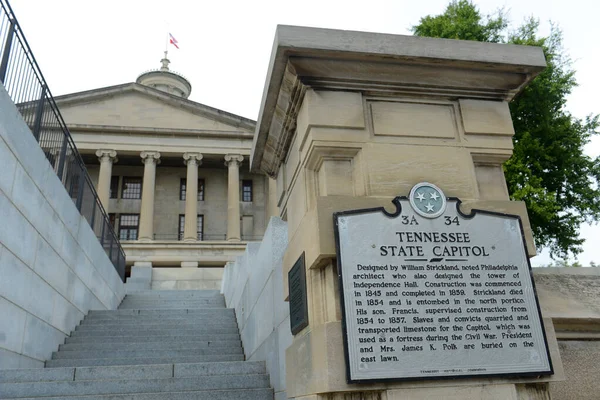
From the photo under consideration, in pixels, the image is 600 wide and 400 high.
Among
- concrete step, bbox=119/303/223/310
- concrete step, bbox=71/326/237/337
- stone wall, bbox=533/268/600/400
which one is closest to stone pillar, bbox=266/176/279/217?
concrete step, bbox=119/303/223/310

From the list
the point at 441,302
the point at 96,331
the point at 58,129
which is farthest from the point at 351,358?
the point at 58,129

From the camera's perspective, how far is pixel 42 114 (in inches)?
373

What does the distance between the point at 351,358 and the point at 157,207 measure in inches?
1667

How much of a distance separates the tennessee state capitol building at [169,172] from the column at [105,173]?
0.26 ft

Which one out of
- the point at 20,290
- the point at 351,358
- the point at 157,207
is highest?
the point at 157,207

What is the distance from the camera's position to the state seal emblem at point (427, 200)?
13.4 ft

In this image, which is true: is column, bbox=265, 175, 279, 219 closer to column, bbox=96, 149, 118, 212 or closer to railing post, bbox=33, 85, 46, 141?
column, bbox=96, 149, 118, 212

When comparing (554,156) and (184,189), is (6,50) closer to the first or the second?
(554,156)

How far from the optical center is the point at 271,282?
247 inches

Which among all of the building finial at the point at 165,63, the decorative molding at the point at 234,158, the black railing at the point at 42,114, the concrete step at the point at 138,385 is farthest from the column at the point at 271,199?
the concrete step at the point at 138,385

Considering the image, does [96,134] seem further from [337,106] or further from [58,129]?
[337,106]

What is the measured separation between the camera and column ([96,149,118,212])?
126ft

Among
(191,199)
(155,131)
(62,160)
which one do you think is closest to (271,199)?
(191,199)

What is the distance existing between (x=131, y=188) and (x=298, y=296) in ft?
140
